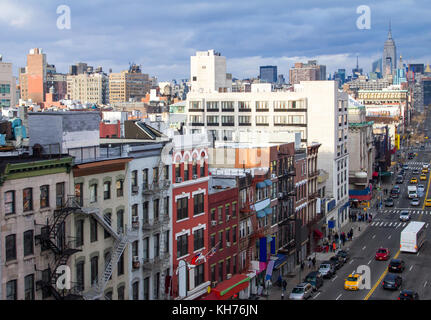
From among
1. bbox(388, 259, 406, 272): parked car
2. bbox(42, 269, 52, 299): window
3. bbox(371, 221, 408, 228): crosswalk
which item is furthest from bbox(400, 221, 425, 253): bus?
bbox(42, 269, 52, 299): window

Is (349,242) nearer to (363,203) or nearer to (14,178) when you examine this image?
(363,203)

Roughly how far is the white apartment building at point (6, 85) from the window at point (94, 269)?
410 ft

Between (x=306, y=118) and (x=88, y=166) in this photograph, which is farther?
(x=306, y=118)

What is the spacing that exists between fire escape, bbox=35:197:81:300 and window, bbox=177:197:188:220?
41.0ft

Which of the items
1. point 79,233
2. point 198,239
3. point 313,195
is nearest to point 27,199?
point 79,233

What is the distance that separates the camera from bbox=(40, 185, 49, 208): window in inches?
1196

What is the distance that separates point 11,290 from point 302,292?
29094 millimetres

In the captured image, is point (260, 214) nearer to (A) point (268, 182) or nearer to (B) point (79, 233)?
(A) point (268, 182)

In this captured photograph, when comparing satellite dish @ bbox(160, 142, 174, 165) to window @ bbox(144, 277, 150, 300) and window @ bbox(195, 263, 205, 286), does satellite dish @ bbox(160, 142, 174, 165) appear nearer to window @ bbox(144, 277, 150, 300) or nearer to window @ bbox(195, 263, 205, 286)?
window @ bbox(144, 277, 150, 300)

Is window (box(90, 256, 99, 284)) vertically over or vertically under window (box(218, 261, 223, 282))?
over

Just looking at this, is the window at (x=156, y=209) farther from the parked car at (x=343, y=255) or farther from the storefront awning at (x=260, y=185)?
the parked car at (x=343, y=255)

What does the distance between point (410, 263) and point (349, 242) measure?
46.7ft
